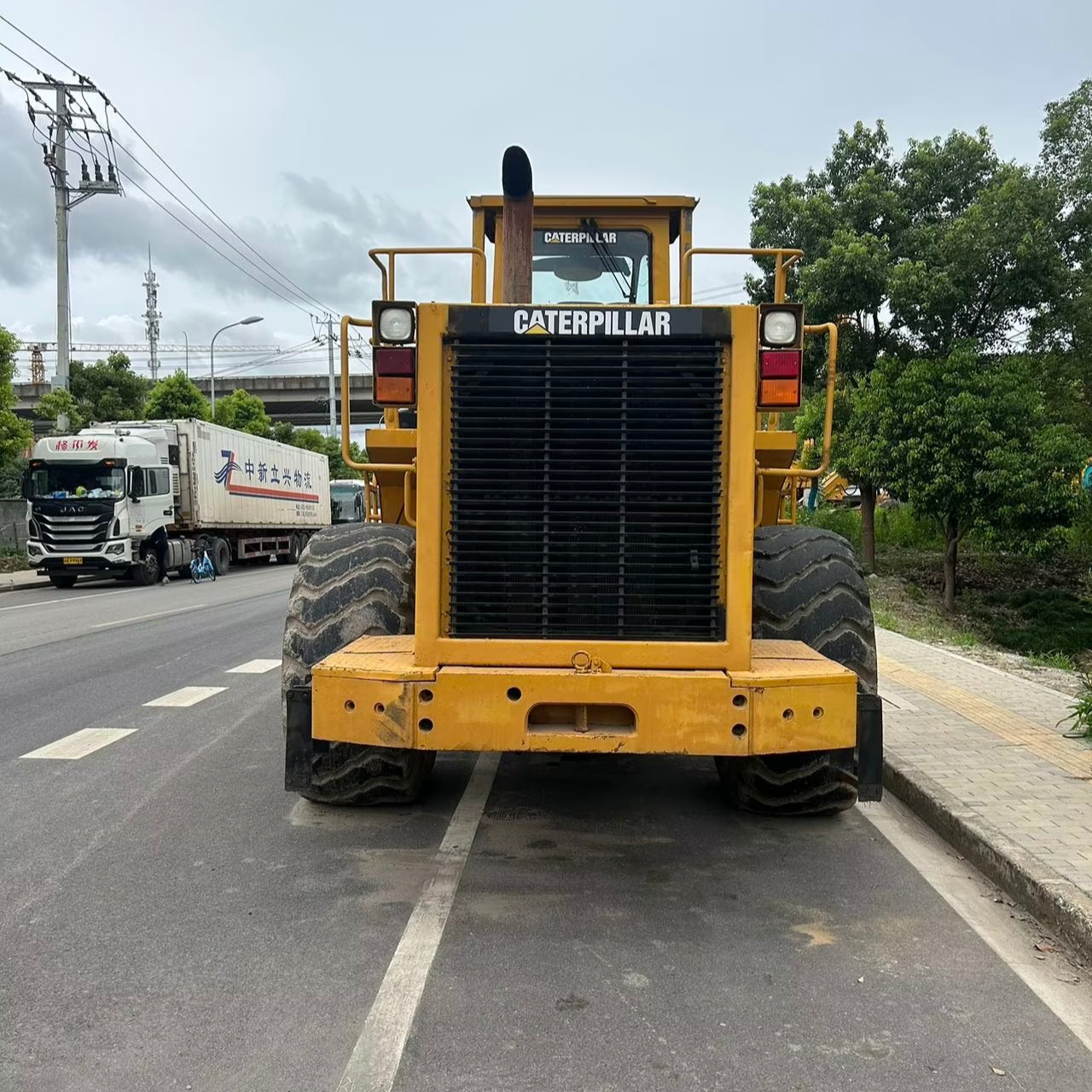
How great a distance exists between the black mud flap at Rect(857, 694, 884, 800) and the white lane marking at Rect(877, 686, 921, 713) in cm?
328

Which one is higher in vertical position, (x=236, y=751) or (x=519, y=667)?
(x=519, y=667)

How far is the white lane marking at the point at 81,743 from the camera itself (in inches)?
240

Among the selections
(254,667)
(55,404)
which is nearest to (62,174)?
(55,404)

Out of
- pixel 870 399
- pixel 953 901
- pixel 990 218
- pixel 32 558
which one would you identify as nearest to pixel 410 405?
pixel 953 901

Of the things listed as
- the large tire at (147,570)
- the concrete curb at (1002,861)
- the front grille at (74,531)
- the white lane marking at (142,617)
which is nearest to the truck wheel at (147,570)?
the large tire at (147,570)

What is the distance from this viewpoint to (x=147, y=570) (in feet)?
70.7

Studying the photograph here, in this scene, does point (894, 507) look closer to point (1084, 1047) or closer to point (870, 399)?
point (870, 399)

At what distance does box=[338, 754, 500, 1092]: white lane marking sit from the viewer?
106 inches

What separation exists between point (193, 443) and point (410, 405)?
20700 millimetres

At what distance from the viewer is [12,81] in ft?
85.0

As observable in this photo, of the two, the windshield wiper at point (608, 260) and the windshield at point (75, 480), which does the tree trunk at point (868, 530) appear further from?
the windshield wiper at point (608, 260)

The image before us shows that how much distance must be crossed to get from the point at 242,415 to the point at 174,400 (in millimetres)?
10589

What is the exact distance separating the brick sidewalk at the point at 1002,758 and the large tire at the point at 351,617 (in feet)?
9.01

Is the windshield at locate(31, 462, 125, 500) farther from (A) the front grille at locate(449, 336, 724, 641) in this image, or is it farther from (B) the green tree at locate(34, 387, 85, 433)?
(A) the front grille at locate(449, 336, 724, 641)
